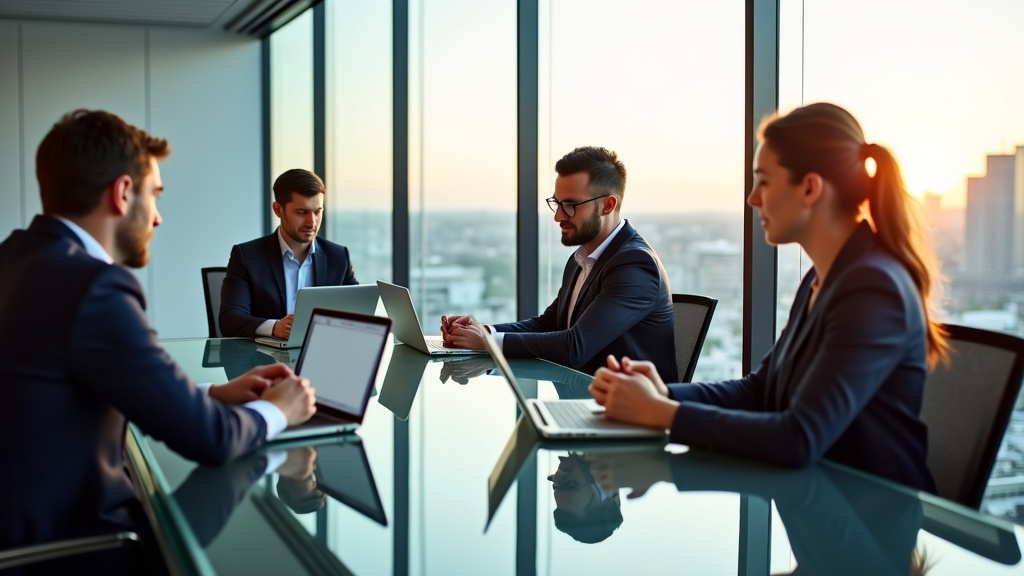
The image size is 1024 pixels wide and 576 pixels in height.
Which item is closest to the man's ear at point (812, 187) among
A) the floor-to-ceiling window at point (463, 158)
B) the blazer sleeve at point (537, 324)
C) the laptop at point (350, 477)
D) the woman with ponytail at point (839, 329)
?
the woman with ponytail at point (839, 329)

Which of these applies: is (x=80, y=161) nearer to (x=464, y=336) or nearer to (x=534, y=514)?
(x=534, y=514)

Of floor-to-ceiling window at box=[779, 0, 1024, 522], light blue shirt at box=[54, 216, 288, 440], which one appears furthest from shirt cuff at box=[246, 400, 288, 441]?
floor-to-ceiling window at box=[779, 0, 1024, 522]

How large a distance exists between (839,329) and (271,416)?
1083mm

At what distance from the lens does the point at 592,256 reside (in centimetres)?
326

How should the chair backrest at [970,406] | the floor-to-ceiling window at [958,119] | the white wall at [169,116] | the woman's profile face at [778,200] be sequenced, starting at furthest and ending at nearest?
the white wall at [169,116] < the floor-to-ceiling window at [958,119] < the woman's profile face at [778,200] < the chair backrest at [970,406]

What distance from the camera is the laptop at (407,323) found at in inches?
120

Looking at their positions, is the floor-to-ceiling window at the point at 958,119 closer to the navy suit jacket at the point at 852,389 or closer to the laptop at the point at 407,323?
the navy suit jacket at the point at 852,389

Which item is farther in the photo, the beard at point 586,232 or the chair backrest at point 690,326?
the beard at point 586,232

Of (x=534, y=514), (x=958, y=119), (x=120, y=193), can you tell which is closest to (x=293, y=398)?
(x=120, y=193)

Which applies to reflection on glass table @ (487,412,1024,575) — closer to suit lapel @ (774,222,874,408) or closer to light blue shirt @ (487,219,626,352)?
suit lapel @ (774,222,874,408)

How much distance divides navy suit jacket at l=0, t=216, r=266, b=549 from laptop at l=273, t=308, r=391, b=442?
326 millimetres

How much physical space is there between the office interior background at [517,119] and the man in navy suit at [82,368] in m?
1.80

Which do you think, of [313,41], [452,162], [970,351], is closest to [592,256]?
[970,351]

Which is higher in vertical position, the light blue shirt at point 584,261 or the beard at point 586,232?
the beard at point 586,232
